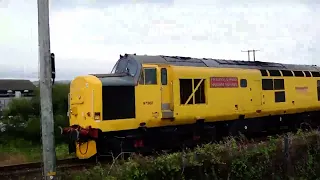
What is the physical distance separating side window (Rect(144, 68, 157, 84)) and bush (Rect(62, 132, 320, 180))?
9.67 feet

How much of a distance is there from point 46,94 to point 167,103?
18.3ft

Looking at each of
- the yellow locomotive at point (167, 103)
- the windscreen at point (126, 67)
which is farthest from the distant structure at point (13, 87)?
the windscreen at point (126, 67)

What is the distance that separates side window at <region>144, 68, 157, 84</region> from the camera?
43.1ft

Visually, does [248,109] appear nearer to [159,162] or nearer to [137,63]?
[137,63]

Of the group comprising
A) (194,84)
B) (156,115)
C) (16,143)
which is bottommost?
(16,143)

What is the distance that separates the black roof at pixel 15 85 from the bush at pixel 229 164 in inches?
1836

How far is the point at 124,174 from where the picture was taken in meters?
8.80

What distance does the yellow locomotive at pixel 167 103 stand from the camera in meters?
12.2

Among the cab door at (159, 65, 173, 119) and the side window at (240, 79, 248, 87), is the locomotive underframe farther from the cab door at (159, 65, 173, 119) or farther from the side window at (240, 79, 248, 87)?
the side window at (240, 79, 248, 87)

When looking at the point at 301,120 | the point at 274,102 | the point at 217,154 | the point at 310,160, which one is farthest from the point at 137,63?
the point at 301,120

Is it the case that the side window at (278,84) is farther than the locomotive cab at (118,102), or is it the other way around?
the side window at (278,84)

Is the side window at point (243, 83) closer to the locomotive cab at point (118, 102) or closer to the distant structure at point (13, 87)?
the locomotive cab at point (118, 102)

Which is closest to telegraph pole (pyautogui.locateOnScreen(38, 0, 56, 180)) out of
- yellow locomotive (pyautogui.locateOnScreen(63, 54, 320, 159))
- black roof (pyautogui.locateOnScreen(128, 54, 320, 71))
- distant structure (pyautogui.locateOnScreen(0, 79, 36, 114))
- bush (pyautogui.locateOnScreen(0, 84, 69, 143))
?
yellow locomotive (pyautogui.locateOnScreen(63, 54, 320, 159))

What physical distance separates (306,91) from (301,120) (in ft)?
4.77
